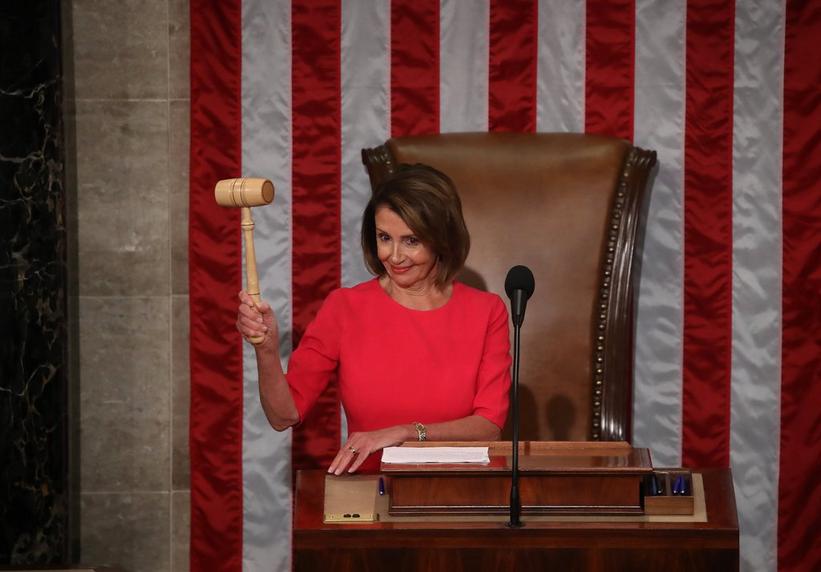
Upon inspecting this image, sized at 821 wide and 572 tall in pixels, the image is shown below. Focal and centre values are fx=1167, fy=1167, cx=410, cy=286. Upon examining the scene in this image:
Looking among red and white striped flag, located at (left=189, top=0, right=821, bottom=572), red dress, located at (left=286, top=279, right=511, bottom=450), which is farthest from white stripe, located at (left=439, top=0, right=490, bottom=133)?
Result: red dress, located at (left=286, top=279, right=511, bottom=450)

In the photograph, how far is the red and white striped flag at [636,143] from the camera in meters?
3.87

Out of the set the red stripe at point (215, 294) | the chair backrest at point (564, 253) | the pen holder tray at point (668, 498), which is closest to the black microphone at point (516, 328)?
the pen holder tray at point (668, 498)

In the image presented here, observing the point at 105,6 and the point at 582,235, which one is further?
the point at 105,6

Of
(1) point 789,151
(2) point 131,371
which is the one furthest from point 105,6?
(1) point 789,151

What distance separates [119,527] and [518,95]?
205 cm

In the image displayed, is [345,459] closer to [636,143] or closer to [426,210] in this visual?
A: [426,210]

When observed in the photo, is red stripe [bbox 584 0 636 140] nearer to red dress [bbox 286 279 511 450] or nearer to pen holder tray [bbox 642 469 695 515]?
red dress [bbox 286 279 511 450]

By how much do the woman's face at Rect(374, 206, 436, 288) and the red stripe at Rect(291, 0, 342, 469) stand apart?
0.86 m

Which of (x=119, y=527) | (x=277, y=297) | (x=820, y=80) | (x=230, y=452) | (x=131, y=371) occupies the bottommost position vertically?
(x=119, y=527)

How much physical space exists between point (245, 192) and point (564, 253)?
143 cm

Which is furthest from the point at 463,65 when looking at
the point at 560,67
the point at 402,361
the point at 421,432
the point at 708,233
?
the point at 421,432

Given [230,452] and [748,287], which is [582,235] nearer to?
[748,287]

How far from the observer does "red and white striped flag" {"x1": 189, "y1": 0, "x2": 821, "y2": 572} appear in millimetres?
3869

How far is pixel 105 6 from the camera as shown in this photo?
396cm
